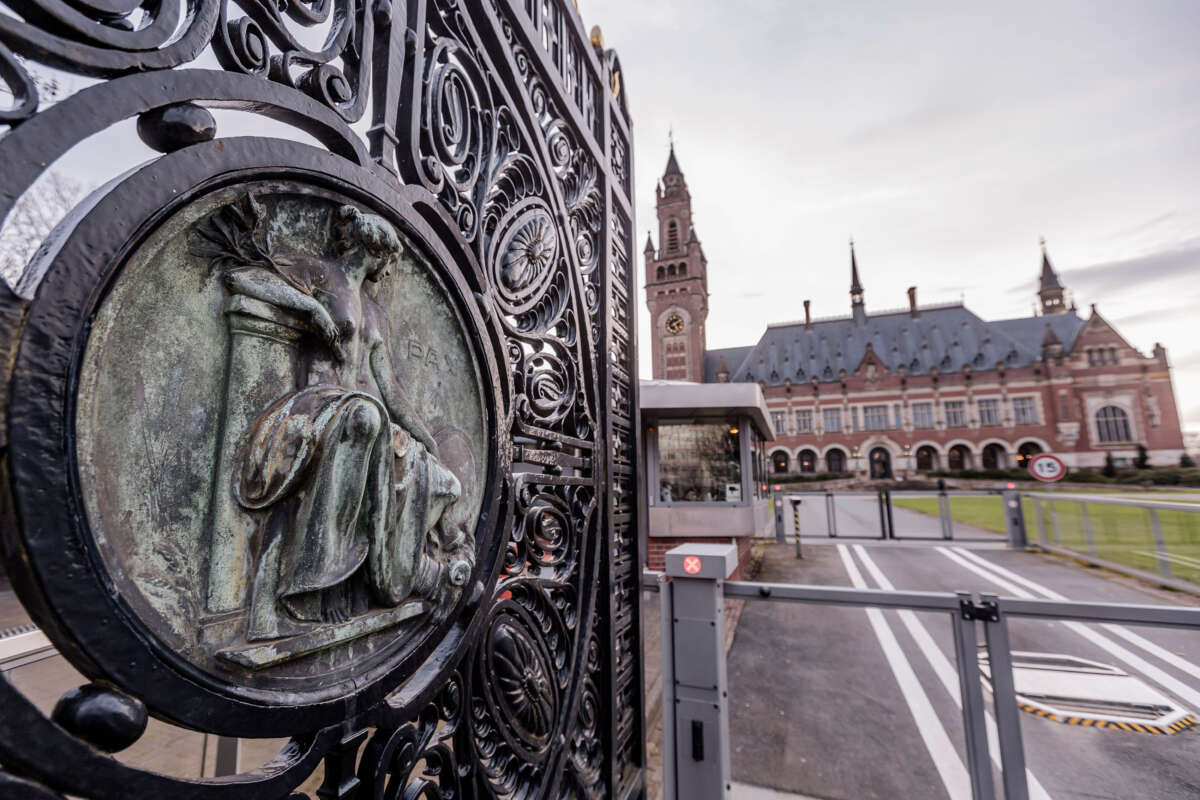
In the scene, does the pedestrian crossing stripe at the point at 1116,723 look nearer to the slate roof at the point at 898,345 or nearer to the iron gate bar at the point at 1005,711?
the iron gate bar at the point at 1005,711

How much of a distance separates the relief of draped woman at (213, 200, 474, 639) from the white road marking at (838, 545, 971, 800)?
310 cm

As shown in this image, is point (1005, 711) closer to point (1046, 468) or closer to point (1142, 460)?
point (1046, 468)

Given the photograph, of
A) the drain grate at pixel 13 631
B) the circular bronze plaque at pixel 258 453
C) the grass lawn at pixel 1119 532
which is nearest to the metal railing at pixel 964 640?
the circular bronze plaque at pixel 258 453

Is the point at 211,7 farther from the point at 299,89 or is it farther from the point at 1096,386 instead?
the point at 1096,386

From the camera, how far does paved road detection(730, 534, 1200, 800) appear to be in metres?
2.22

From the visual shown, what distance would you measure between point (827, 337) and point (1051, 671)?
146 feet

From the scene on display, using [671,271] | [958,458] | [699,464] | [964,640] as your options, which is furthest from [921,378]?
[964,640]

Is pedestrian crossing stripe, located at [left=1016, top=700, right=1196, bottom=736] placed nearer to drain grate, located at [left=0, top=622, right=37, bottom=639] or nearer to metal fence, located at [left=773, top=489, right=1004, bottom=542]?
drain grate, located at [left=0, top=622, right=37, bottom=639]

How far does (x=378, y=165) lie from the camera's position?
1.12 m

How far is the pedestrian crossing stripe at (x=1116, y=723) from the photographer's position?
2160mm

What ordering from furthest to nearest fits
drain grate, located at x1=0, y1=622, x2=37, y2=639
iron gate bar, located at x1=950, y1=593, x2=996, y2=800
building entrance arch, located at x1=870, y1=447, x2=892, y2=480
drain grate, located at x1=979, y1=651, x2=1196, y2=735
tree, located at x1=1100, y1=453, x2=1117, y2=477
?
building entrance arch, located at x1=870, y1=447, x2=892, y2=480, tree, located at x1=1100, y1=453, x2=1117, y2=477, drain grate, located at x1=979, y1=651, x2=1196, y2=735, iron gate bar, located at x1=950, y1=593, x2=996, y2=800, drain grate, located at x1=0, y1=622, x2=37, y2=639

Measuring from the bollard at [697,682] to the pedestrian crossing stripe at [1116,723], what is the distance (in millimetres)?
1352

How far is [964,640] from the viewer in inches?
85.5

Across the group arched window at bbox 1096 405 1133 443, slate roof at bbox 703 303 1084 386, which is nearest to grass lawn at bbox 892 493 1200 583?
slate roof at bbox 703 303 1084 386
